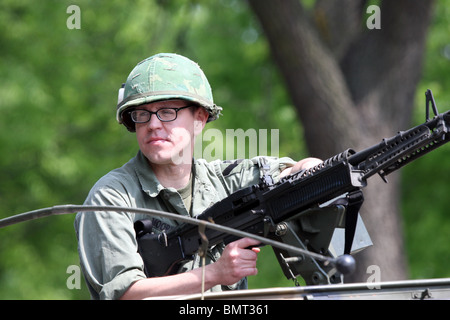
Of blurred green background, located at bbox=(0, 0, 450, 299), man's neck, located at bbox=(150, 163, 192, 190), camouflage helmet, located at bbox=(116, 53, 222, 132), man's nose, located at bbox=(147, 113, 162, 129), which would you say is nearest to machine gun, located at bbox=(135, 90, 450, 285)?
man's neck, located at bbox=(150, 163, 192, 190)

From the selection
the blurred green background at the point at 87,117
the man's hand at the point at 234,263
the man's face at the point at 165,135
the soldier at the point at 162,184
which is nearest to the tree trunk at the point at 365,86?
the blurred green background at the point at 87,117

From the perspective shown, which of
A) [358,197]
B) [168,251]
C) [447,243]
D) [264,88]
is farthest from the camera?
[264,88]

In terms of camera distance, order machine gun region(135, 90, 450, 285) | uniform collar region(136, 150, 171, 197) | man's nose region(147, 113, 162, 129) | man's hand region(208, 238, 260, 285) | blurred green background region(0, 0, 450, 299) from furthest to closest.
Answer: blurred green background region(0, 0, 450, 299) → uniform collar region(136, 150, 171, 197) → man's nose region(147, 113, 162, 129) → man's hand region(208, 238, 260, 285) → machine gun region(135, 90, 450, 285)

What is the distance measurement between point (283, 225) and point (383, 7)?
546cm

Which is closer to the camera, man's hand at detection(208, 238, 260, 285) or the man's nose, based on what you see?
man's hand at detection(208, 238, 260, 285)

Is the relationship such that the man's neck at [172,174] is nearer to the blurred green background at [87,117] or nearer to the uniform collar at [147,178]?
the uniform collar at [147,178]

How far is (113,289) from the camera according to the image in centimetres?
410

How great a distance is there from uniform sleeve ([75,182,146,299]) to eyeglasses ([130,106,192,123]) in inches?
17.9

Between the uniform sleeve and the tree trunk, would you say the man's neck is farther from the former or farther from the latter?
the tree trunk

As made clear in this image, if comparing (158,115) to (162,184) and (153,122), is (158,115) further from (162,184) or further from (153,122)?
(162,184)

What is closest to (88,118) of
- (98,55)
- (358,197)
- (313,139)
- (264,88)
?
(98,55)

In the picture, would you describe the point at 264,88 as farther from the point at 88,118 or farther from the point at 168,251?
the point at 168,251

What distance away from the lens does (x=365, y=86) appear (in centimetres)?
902

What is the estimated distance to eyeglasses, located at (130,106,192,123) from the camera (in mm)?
4539
